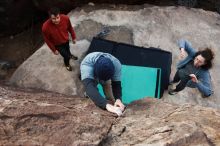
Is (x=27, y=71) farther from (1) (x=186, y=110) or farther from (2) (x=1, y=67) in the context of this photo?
(1) (x=186, y=110)

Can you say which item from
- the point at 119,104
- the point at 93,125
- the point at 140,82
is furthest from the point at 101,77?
the point at 140,82

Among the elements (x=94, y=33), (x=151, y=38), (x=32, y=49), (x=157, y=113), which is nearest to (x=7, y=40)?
(x=32, y=49)

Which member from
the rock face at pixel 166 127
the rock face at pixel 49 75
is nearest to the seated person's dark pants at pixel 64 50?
the rock face at pixel 49 75

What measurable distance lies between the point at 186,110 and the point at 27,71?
4.01 meters

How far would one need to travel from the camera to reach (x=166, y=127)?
412 cm

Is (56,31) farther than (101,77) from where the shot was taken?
Yes

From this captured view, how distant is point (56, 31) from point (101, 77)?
2.32m

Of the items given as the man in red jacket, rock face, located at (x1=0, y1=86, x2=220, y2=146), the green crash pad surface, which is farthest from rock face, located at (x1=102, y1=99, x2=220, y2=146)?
the man in red jacket

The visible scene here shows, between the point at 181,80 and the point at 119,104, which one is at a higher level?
the point at 119,104

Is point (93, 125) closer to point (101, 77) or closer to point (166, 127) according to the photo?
point (166, 127)

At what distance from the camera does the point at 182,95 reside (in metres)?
7.53

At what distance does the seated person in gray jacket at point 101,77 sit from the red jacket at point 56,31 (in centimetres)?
189

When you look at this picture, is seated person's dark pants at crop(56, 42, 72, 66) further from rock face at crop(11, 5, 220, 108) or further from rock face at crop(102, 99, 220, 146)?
rock face at crop(102, 99, 220, 146)

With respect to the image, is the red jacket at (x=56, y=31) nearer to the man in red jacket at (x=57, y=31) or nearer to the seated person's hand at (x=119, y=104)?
the man in red jacket at (x=57, y=31)
